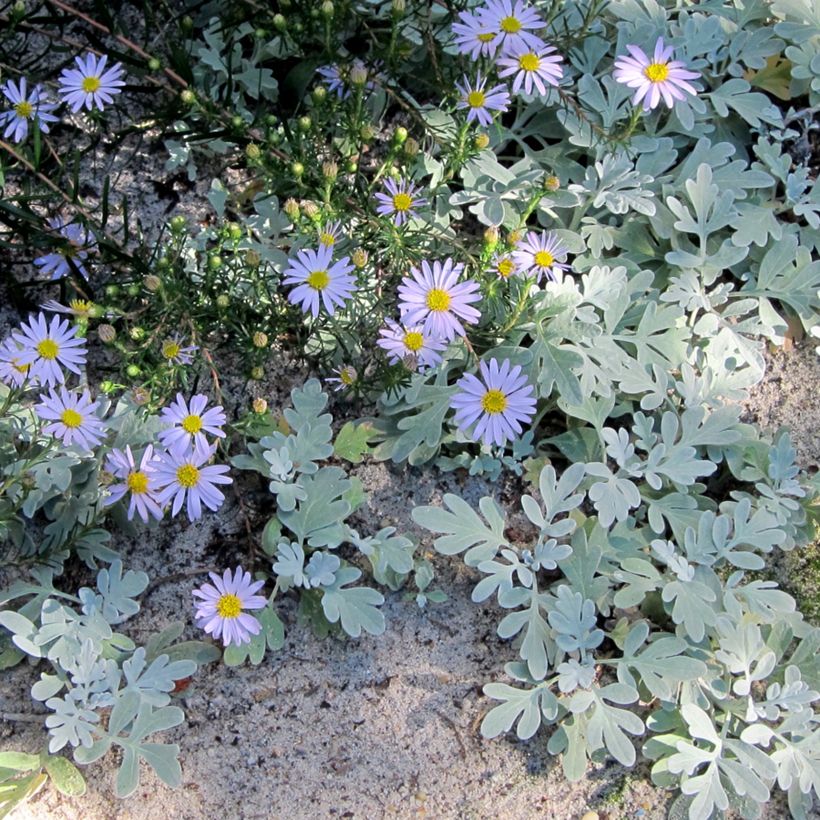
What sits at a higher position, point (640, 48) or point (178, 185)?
point (640, 48)

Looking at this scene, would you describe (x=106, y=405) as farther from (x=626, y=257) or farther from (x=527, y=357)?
(x=626, y=257)

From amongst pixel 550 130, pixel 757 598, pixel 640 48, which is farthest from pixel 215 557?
pixel 640 48

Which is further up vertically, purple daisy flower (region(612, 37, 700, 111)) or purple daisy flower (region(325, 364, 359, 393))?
purple daisy flower (region(612, 37, 700, 111))

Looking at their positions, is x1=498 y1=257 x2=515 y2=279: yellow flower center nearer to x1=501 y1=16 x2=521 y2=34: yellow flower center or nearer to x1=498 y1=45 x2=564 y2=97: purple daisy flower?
x1=498 y1=45 x2=564 y2=97: purple daisy flower

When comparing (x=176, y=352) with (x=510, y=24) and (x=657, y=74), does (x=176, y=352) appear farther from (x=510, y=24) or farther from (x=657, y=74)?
(x=657, y=74)

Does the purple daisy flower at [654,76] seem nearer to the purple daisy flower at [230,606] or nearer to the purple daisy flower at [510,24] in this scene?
the purple daisy flower at [510,24]

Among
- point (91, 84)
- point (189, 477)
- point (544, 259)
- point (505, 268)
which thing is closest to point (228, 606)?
point (189, 477)

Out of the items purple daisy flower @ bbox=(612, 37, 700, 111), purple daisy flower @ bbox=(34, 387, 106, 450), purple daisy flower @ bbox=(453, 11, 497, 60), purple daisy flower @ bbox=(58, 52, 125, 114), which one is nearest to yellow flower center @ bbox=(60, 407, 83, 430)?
purple daisy flower @ bbox=(34, 387, 106, 450)

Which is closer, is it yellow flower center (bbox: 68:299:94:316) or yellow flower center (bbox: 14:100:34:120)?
yellow flower center (bbox: 68:299:94:316)
